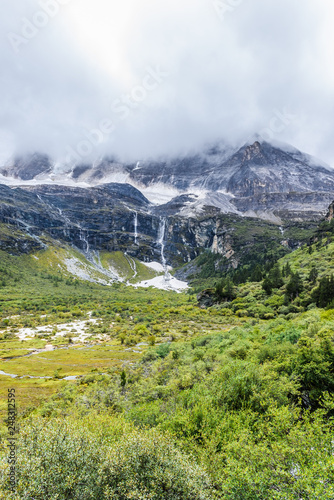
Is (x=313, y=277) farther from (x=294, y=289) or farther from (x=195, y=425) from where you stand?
(x=195, y=425)

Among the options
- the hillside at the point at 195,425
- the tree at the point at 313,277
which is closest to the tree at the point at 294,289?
the tree at the point at 313,277

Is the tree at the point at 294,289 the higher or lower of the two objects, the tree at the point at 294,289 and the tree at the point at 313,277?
the lower

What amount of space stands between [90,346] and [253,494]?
190 ft

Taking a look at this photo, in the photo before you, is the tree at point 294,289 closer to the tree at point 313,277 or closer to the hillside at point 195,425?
the tree at point 313,277

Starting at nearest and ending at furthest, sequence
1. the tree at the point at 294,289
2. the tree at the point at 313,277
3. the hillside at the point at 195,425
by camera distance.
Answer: the hillside at the point at 195,425 → the tree at the point at 313,277 → the tree at the point at 294,289

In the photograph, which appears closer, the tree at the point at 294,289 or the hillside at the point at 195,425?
the hillside at the point at 195,425

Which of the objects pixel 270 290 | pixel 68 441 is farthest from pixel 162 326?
pixel 68 441

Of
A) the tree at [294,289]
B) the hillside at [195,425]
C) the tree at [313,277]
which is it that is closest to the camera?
the hillside at [195,425]

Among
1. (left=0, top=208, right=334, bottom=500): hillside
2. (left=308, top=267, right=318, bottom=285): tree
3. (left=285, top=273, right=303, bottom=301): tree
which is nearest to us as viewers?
(left=0, top=208, right=334, bottom=500): hillside

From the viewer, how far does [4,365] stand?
44.7 metres

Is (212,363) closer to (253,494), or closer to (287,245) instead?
(253,494)

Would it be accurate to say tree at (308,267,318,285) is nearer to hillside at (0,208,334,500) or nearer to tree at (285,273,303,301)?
tree at (285,273,303,301)

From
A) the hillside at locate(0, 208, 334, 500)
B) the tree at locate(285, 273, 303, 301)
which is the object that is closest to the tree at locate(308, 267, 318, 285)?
the tree at locate(285, 273, 303, 301)

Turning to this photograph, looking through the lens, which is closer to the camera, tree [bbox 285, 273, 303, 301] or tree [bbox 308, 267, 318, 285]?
tree [bbox 308, 267, 318, 285]
